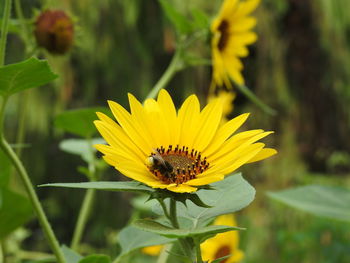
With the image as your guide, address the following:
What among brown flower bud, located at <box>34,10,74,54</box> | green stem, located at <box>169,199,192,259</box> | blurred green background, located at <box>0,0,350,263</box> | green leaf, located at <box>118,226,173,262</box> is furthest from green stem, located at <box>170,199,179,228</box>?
blurred green background, located at <box>0,0,350,263</box>

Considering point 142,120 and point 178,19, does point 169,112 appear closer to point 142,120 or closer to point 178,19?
point 142,120

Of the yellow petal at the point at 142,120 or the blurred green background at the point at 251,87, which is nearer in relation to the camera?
the yellow petal at the point at 142,120

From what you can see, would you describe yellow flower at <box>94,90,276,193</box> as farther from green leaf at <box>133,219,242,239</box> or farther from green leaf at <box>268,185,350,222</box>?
green leaf at <box>268,185,350,222</box>

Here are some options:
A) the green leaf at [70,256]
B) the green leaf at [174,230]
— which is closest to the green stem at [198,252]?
the green leaf at [174,230]

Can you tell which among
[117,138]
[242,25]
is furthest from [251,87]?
[117,138]

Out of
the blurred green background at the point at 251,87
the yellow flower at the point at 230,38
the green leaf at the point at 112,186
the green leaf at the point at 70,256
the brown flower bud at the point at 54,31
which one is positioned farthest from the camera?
the blurred green background at the point at 251,87

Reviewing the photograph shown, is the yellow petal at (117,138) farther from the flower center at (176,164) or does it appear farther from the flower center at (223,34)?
the flower center at (223,34)

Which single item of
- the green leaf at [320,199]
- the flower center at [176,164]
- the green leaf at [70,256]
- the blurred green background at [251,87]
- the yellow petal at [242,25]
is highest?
the yellow petal at [242,25]

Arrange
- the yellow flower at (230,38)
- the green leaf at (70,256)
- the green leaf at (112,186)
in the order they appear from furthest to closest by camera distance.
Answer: the yellow flower at (230,38) < the green leaf at (70,256) < the green leaf at (112,186)
